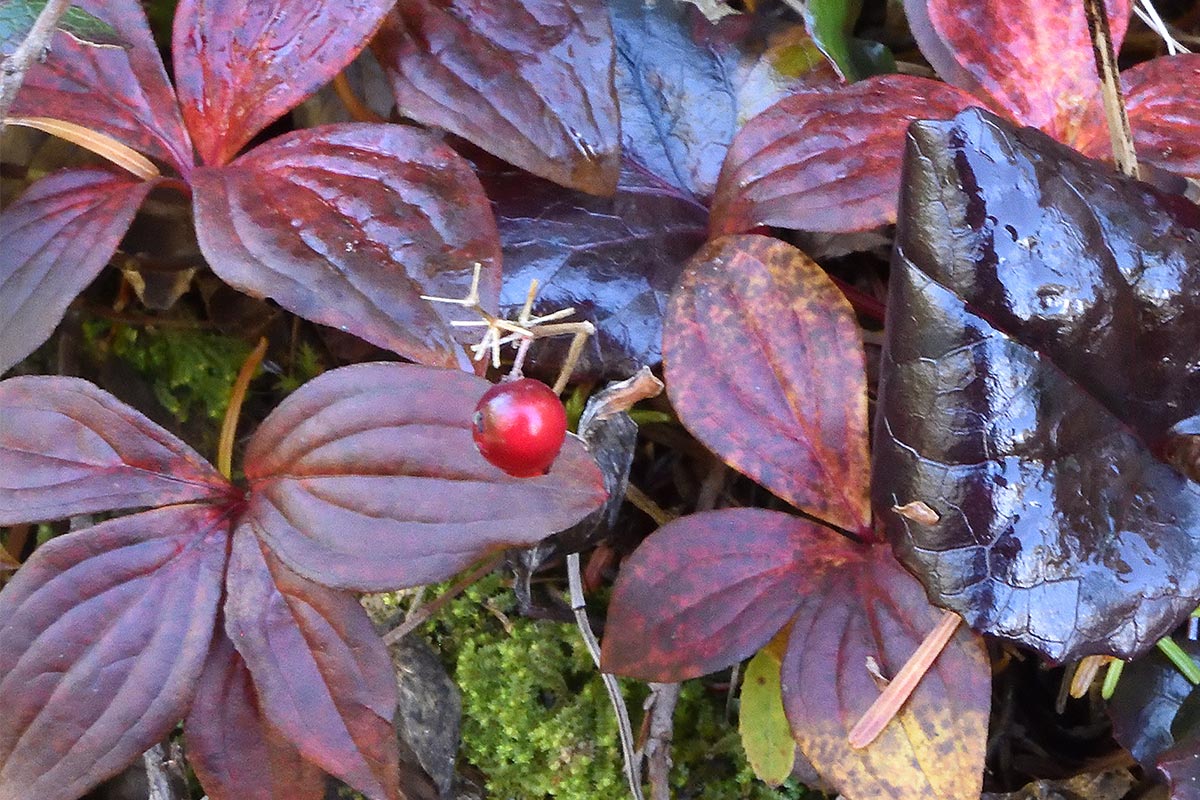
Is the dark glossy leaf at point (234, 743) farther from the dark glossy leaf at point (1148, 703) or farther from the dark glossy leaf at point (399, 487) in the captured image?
the dark glossy leaf at point (1148, 703)

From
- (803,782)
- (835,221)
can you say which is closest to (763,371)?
(835,221)

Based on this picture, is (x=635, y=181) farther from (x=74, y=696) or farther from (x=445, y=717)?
(x=74, y=696)

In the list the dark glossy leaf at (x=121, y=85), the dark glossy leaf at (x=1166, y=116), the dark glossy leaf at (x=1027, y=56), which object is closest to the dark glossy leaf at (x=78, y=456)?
the dark glossy leaf at (x=121, y=85)

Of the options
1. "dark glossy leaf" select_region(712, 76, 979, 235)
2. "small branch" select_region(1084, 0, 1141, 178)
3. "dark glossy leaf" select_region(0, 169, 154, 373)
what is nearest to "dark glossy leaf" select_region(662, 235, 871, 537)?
"dark glossy leaf" select_region(712, 76, 979, 235)

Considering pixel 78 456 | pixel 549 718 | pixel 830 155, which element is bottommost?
pixel 549 718

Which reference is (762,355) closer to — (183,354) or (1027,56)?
(1027,56)

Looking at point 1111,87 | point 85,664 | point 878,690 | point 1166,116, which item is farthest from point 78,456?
point 1166,116
